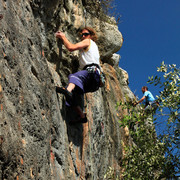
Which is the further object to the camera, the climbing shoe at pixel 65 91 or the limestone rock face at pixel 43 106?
the climbing shoe at pixel 65 91

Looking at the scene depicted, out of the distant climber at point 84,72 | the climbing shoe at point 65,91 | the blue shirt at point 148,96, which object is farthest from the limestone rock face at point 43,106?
the blue shirt at point 148,96

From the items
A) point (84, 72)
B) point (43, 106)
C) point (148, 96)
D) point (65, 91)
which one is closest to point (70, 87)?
point (65, 91)

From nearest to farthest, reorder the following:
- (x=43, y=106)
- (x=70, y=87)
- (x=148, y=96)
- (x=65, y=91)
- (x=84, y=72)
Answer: (x=43, y=106), (x=65, y=91), (x=70, y=87), (x=84, y=72), (x=148, y=96)

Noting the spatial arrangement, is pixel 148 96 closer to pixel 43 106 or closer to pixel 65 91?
pixel 65 91

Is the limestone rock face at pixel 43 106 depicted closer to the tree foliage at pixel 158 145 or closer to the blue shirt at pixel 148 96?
the tree foliage at pixel 158 145

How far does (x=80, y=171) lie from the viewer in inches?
277

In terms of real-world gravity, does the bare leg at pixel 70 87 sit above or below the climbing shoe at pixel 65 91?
above

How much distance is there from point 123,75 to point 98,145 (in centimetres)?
717

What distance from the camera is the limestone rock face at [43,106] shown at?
13.8ft

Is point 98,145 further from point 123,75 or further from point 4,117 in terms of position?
point 123,75

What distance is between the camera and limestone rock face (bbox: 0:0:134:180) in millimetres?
4199

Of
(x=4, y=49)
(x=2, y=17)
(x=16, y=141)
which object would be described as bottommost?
(x=16, y=141)

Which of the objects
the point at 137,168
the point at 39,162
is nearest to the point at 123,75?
the point at 137,168

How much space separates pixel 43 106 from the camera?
17.8 feet
